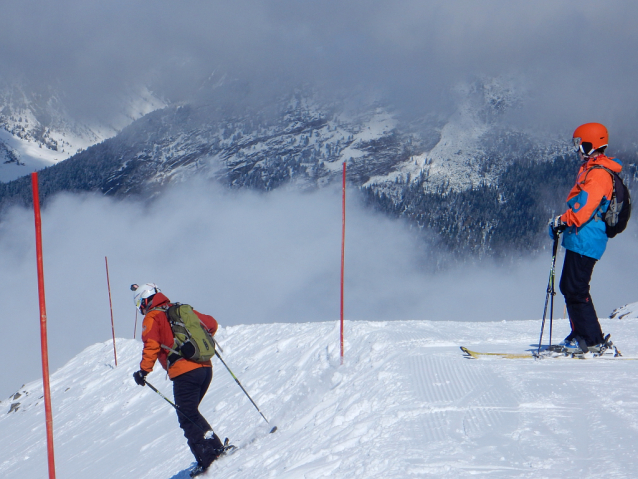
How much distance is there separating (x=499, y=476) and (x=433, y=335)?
542cm

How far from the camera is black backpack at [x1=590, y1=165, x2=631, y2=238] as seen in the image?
5.53 m

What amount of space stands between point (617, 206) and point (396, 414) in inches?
122

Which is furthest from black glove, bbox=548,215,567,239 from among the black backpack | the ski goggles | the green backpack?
the green backpack

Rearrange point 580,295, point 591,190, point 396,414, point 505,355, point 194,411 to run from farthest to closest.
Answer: point 505,355 < point 580,295 < point 194,411 < point 591,190 < point 396,414

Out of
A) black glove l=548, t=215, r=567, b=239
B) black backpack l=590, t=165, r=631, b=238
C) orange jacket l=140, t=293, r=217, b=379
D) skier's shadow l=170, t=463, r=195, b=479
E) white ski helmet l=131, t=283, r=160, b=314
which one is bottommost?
skier's shadow l=170, t=463, r=195, b=479

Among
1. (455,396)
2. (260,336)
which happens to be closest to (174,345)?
(455,396)

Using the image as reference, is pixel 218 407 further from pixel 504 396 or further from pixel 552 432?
pixel 552 432

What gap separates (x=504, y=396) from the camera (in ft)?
16.0

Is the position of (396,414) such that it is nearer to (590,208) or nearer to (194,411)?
(194,411)

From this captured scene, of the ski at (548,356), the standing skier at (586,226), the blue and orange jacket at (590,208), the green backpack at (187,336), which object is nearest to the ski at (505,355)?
the ski at (548,356)

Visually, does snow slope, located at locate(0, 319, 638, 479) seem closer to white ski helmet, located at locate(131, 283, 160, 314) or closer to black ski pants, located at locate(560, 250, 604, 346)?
black ski pants, located at locate(560, 250, 604, 346)

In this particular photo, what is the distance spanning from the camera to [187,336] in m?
5.58

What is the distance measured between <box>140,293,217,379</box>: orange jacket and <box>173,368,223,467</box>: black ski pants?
0.09 meters

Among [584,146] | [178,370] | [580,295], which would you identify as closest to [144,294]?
[178,370]
